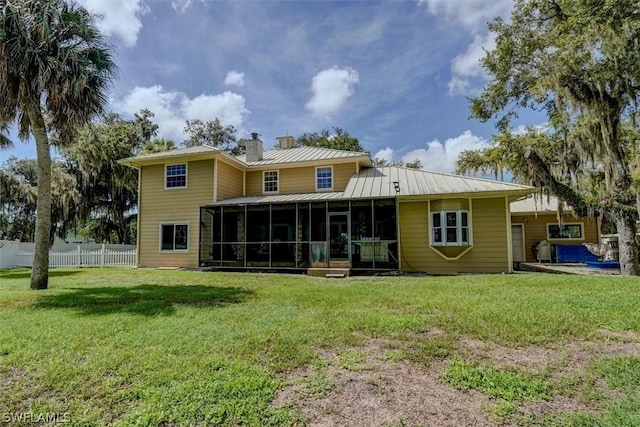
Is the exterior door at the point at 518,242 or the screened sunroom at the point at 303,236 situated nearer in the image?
the screened sunroom at the point at 303,236

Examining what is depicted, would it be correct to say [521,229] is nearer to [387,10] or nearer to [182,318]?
[387,10]

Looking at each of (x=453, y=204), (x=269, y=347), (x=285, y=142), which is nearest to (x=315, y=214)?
(x=285, y=142)

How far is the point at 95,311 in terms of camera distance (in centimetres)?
593

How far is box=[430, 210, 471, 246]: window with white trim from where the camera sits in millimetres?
11953

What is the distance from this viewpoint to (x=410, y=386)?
3.15m

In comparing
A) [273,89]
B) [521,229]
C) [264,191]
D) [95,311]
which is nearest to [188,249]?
[264,191]

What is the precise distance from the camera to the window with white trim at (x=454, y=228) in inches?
471

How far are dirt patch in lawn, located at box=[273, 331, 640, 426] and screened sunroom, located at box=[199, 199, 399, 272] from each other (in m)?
8.32

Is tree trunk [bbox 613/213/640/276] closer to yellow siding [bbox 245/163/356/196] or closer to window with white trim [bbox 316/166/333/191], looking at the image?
yellow siding [bbox 245/163/356/196]

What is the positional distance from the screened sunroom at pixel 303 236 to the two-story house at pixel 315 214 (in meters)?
0.05

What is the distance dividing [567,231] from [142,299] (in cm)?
2123

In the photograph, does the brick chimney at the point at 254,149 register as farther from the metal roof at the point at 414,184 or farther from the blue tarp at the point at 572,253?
the blue tarp at the point at 572,253

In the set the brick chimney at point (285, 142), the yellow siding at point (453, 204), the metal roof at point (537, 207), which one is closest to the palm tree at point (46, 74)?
the yellow siding at point (453, 204)
